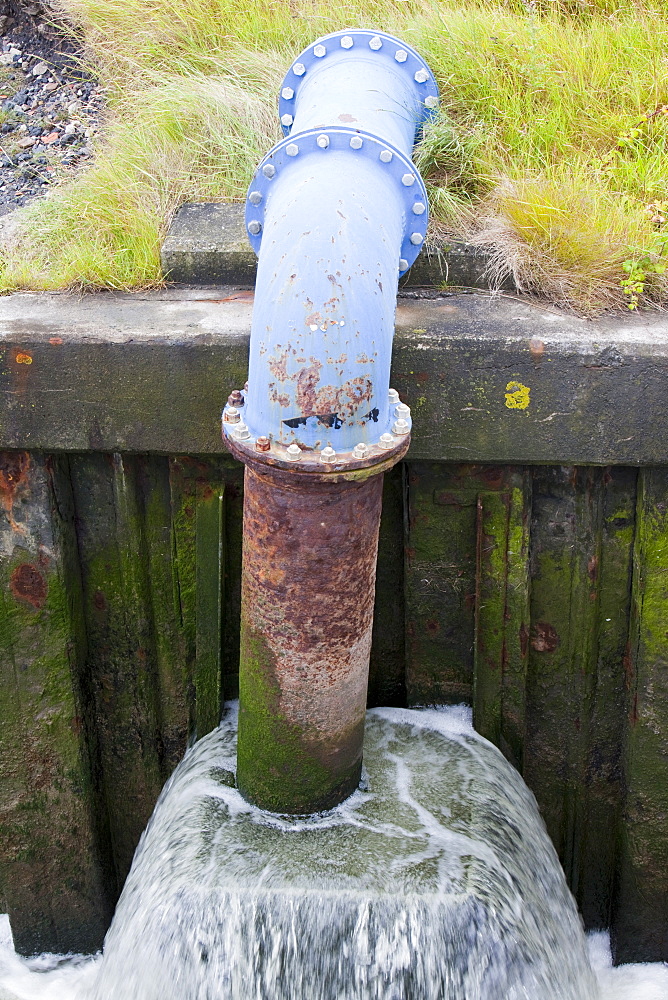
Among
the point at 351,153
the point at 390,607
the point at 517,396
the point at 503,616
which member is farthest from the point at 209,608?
the point at 351,153

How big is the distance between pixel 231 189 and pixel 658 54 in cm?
169

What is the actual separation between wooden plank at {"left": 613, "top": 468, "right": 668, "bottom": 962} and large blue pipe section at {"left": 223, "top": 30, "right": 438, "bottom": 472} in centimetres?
103

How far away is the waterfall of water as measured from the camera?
2094 millimetres

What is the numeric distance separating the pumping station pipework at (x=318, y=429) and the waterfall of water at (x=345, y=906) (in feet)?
0.48

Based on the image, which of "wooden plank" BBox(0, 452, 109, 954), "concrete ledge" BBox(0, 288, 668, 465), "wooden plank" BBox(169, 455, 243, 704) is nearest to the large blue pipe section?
"concrete ledge" BBox(0, 288, 668, 465)

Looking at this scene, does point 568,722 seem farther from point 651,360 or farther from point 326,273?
point 326,273

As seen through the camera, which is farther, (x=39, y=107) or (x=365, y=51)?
(x=39, y=107)

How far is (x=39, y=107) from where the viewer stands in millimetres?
4148

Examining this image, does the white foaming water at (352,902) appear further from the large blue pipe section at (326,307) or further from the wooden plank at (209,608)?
the large blue pipe section at (326,307)

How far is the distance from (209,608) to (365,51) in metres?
1.78

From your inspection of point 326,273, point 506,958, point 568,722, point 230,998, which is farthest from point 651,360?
point 230,998

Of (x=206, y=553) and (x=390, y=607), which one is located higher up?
(x=206, y=553)

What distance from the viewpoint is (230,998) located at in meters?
2.12

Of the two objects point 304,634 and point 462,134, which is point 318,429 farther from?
point 462,134
